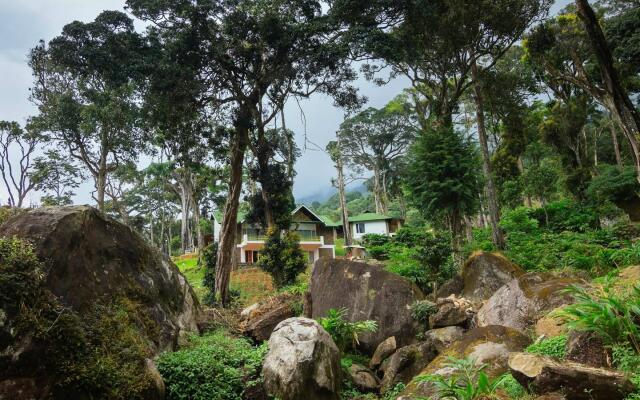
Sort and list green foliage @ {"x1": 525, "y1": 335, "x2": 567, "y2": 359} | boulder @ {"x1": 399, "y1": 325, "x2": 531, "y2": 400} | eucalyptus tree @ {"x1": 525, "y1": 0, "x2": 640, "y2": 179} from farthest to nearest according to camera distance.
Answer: eucalyptus tree @ {"x1": 525, "y1": 0, "x2": 640, "y2": 179} < boulder @ {"x1": 399, "y1": 325, "x2": 531, "y2": 400} < green foliage @ {"x1": 525, "y1": 335, "x2": 567, "y2": 359}

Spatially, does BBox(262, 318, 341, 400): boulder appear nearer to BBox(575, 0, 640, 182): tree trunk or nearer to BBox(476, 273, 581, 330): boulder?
BBox(476, 273, 581, 330): boulder

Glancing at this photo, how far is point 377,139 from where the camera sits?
145ft

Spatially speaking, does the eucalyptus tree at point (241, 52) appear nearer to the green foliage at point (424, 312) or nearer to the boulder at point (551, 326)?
the green foliage at point (424, 312)

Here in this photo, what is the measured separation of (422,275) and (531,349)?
6870mm

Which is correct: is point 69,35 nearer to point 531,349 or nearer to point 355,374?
point 355,374

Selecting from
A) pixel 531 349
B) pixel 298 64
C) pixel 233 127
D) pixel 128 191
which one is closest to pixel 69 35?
pixel 233 127

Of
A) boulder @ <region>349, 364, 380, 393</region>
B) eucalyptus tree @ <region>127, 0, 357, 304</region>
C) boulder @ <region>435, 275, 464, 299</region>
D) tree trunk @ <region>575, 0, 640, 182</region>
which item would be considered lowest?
boulder @ <region>349, 364, 380, 393</region>

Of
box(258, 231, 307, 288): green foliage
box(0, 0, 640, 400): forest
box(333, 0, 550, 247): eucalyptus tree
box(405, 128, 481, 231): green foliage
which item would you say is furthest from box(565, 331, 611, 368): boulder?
box(258, 231, 307, 288): green foliage

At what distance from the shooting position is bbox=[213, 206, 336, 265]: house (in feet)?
118

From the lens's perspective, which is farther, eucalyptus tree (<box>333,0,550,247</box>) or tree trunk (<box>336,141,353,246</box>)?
tree trunk (<box>336,141,353,246</box>)

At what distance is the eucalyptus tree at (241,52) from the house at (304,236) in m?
20.9

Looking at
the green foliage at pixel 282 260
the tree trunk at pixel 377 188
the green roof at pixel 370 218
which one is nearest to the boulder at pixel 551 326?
the green foliage at pixel 282 260

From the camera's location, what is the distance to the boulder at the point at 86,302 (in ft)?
13.2

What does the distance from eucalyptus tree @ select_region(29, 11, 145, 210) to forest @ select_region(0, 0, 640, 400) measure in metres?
0.13
